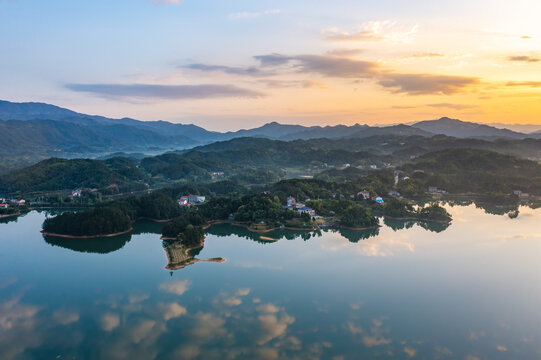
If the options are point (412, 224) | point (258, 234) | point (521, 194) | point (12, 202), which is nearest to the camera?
point (258, 234)

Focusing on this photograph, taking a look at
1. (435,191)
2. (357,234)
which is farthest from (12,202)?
(435,191)

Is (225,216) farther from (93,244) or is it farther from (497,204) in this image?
(497,204)

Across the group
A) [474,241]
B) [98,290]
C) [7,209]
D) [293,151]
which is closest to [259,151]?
[293,151]

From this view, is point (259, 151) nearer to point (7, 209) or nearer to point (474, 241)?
point (7, 209)

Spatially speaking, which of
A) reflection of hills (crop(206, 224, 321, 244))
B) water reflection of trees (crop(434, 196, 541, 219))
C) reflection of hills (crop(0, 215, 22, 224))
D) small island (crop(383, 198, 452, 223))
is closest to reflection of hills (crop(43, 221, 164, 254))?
reflection of hills (crop(206, 224, 321, 244))

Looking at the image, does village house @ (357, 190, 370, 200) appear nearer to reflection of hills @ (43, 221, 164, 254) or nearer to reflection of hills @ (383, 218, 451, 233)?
reflection of hills @ (383, 218, 451, 233)
